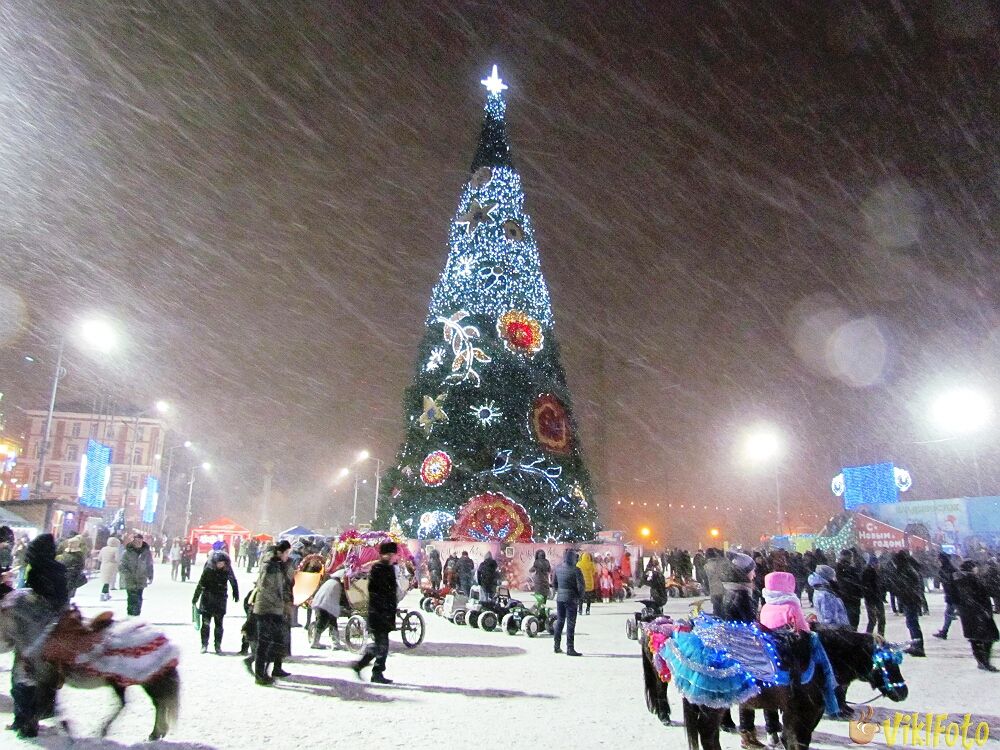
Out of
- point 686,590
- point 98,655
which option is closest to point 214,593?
point 98,655

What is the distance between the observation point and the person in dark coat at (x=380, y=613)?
8.55 metres

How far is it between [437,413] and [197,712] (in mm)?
18978

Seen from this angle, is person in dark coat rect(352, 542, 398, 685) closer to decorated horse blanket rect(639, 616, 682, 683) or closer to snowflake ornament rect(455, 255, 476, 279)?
decorated horse blanket rect(639, 616, 682, 683)

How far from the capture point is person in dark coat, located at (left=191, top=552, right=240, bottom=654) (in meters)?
10.7

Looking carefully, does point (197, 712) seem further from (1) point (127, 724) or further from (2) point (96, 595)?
(2) point (96, 595)

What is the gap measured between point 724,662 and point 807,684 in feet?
2.57

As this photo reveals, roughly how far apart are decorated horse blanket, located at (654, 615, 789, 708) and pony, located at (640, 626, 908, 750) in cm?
12

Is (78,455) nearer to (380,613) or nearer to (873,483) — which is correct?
(873,483)

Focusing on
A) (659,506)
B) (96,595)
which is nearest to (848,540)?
(96,595)

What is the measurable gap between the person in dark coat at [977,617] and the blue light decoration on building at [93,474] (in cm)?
3342

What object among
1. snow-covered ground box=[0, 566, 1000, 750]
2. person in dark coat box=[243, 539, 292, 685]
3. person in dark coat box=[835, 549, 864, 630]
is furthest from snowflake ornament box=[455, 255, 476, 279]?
person in dark coat box=[243, 539, 292, 685]

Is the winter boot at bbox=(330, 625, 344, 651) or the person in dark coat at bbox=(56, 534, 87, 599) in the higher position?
the person in dark coat at bbox=(56, 534, 87, 599)

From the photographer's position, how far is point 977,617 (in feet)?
33.3

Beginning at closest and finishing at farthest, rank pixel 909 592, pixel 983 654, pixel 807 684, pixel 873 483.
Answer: pixel 807 684 < pixel 983 654 < pixel 909 592 < pixel 873 483
